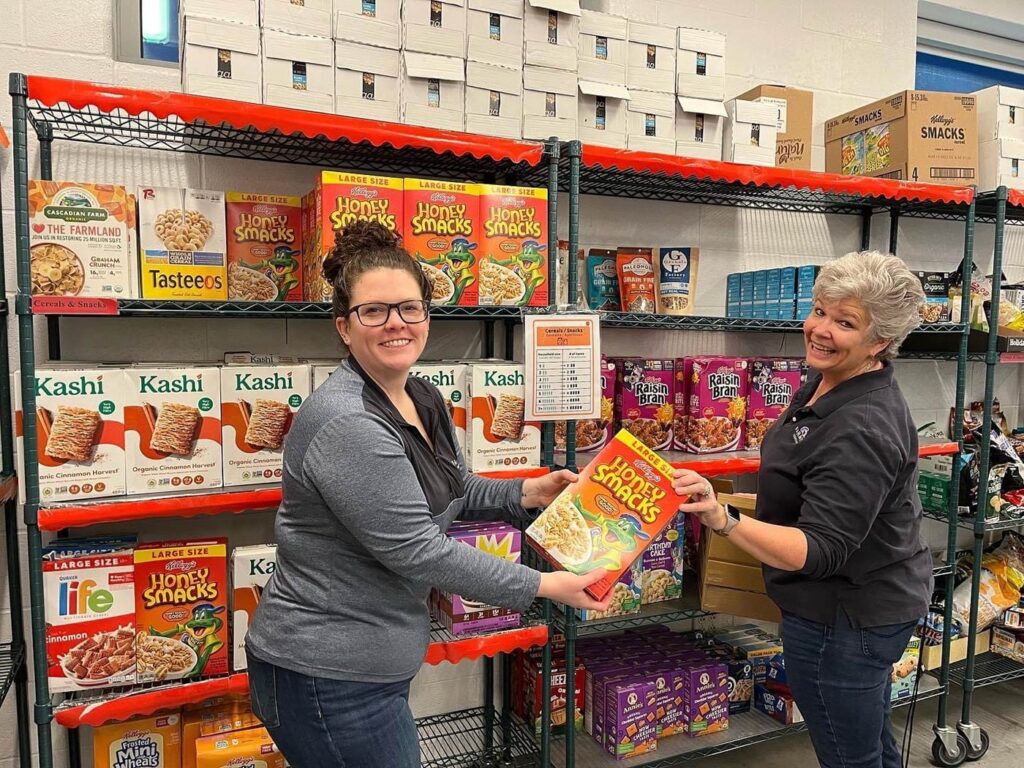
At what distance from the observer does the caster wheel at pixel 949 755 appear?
288cm

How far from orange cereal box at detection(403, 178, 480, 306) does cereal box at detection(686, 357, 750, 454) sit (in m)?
0.92

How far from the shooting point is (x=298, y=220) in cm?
217

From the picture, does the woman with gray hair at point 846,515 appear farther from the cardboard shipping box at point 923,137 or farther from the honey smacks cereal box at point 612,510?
the cardboard shipping box at point 923,137

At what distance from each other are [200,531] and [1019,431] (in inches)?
148

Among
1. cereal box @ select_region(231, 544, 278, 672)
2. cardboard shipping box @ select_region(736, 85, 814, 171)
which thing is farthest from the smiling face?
cardboard shipping box @ select_region(736, 85, 814, 171)

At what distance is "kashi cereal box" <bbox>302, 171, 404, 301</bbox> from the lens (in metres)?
1.93

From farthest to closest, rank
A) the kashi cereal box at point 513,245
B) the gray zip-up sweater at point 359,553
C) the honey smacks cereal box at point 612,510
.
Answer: the kashi cereal box at point 513,245
the honey smacks cereal box at point 612,510
the gray zip-up sweater at point 359,553

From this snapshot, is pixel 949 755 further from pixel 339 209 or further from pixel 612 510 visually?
pixel 339 209

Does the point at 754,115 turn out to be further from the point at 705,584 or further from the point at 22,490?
the point at 22,490

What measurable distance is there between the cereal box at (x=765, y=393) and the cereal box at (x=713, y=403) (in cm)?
8

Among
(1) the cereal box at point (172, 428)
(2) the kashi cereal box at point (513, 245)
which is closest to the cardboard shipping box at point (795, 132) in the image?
(2) the kashi cereal box at point (513, 245)

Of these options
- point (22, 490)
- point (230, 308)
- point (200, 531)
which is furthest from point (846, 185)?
point (22, 490)

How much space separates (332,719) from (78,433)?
96cm

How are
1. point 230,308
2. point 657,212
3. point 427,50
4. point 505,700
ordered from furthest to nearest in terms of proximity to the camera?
point 657,212 → point 505,700 → point 427,50 → point 230,308
